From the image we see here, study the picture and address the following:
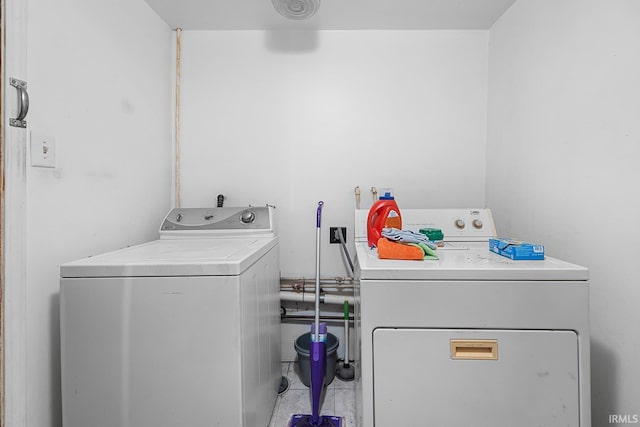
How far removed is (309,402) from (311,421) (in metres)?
0.20

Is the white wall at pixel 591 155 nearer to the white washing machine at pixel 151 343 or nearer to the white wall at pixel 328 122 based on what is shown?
the white wall at pixel 328 122

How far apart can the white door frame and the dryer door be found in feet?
3.64

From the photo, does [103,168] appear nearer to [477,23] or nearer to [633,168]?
[633,168]

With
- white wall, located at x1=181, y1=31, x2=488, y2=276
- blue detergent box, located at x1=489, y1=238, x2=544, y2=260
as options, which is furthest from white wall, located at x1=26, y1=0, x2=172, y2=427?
blue detergent box, located at x1=489, y1=238, x2=544, y2=260

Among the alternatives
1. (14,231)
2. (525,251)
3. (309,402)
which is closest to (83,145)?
(14,231)

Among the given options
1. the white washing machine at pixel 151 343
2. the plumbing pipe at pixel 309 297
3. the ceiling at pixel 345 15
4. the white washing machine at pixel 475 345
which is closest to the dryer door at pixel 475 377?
the white washing machine at pixel 475 345

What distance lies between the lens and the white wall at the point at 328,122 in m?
1.87

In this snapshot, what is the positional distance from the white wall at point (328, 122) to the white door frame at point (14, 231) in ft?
3.18

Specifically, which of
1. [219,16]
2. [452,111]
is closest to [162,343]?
[219,16]

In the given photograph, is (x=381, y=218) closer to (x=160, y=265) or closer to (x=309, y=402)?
(x=160, y=265)

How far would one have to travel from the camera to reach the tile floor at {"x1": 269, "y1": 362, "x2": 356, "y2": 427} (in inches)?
56.1

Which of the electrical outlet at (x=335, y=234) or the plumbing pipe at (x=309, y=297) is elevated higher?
the electrical outlet at (x=335, y=234)

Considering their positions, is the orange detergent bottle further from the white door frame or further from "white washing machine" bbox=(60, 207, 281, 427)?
the white door frame

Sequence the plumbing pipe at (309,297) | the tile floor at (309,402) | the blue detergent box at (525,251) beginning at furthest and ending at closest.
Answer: the plumbing pipe at (309,297)
the tile floor at (309,402)
the blue detergent box at (525,251)
